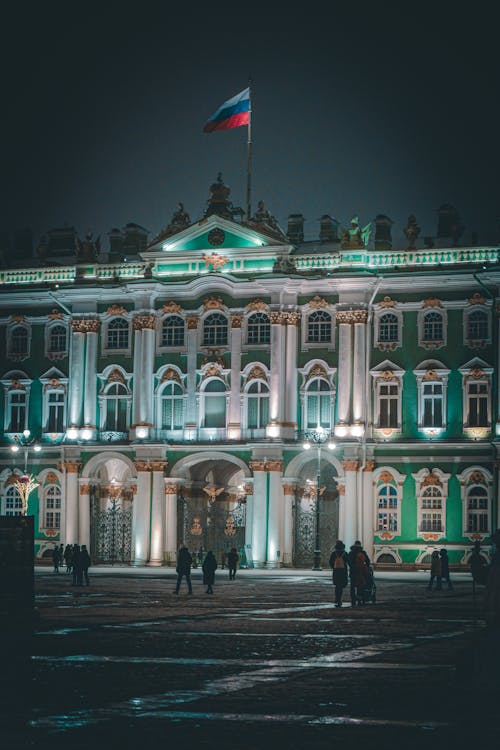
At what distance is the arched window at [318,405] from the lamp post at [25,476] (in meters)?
14.0

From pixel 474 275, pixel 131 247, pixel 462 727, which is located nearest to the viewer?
pixel 462 727

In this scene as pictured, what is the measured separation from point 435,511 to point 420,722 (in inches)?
1988

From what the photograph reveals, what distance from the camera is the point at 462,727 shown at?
14367mm

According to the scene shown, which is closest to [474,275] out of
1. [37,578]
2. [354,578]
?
[37,578]

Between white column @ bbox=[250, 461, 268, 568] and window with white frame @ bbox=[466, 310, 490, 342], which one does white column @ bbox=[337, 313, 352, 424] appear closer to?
white column @ bbox=[250, 461, 268, 568]

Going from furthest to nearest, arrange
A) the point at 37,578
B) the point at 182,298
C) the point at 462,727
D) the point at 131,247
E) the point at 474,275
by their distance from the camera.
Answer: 1. the point at 131,247
2. the point at 182,298
3. the point at 474,275
4. the point at 37,578
5. the point at 462,727

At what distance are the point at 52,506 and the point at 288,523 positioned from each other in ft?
42.2

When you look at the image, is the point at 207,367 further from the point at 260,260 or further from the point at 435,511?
the point at 435,511

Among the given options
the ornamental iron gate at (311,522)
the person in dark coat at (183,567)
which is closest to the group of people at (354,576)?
the person in dark coat at (183,567)

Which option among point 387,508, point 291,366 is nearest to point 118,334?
point 291,366

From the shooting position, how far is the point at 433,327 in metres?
65.8

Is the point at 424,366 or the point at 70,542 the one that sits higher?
the point at 424,366

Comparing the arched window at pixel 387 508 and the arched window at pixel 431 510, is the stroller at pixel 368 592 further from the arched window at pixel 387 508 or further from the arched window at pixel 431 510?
the arched window at pixel 387 508

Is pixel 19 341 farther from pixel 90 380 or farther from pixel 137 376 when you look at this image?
pixel 137 376
